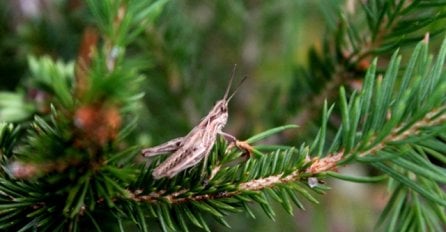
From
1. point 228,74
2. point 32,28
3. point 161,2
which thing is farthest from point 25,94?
point 228,74

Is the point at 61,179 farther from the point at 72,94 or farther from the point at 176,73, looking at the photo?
the point at 176,73

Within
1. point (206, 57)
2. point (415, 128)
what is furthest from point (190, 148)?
point (206, 57)

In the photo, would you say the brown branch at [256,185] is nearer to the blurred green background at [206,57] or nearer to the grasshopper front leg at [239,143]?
the grasshopper front leg at [239,143]

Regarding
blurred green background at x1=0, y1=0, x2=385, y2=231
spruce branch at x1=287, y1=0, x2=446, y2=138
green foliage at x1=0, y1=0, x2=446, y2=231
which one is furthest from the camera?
blurred green background at x1=0, y1=0, x2=385, y2=231

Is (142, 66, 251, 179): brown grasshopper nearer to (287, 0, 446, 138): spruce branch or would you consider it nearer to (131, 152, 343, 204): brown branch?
(131, 152, 343, 204): brown branch

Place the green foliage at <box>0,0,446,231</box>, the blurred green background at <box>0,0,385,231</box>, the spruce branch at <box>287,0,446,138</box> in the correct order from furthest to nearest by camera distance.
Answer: the blurred green background at <box>0,0,385,231</box>
the spruce branch at <box>287,0,446,138</box>
the green foliage at <box>0,0,446,231</box>

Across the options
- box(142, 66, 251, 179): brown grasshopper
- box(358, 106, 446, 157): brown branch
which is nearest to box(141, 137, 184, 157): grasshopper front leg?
box(142, 66, 251, 179): brown grasshopper

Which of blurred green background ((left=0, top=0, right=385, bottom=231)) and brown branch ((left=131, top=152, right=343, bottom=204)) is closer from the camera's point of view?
brown branch ((left=131, top=152, right=343, bottom=204))

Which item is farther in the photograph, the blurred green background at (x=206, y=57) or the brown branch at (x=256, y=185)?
the blurred green background at (x=206, y=57)

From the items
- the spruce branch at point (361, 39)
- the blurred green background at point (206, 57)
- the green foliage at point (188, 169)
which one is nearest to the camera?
the green foliage at point (188, 169)

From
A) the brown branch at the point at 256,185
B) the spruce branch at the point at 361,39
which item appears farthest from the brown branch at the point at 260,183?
the spruce branch at the point at 361,39
